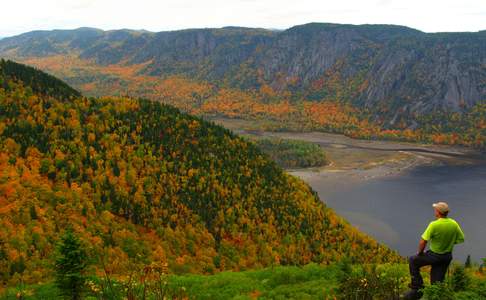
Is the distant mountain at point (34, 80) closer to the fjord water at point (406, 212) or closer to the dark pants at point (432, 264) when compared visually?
the fjord water at point (406, 212)

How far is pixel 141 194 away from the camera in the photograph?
318 feet

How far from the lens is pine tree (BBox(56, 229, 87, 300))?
93.8 ft

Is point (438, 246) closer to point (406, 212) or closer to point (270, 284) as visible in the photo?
point (270, 284)

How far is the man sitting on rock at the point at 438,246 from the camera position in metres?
19.6

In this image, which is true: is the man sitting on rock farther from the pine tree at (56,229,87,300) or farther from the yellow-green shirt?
the pine tree at (56,229,87,300)

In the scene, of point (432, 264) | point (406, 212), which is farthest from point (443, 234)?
point (406, 212)

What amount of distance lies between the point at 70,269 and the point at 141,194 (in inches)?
2729

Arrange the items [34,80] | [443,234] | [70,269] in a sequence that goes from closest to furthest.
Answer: [443,234] < [70,269] < [34,80]

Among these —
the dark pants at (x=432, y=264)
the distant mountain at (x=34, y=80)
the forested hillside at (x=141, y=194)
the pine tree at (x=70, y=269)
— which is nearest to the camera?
the dark pants at (x=432, y=264)

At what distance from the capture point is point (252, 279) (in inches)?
1549

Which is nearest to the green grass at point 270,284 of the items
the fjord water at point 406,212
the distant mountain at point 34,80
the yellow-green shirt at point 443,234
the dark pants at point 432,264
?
the dark pants at point 432,264

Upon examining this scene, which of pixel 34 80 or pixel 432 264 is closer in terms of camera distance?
pixel 432 264

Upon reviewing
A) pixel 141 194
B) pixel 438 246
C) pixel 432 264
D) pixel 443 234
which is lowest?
pixel 141 194

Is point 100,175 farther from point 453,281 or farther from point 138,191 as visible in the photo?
point 453,281
